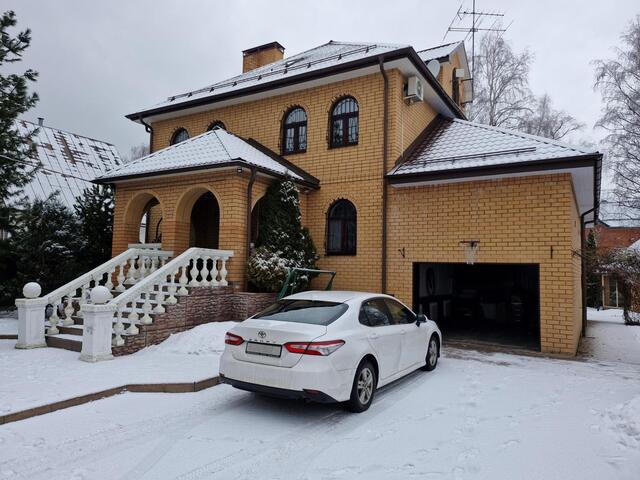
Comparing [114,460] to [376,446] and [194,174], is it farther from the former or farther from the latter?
[194,174]

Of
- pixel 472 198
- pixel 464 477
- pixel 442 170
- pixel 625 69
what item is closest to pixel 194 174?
pixel 442 170

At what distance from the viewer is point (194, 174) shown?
35.2 feet

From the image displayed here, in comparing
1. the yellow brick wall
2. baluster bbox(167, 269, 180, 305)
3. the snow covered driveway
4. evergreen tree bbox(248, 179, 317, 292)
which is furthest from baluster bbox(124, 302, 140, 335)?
the yellow brick wall

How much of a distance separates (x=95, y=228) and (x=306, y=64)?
815 centimetres

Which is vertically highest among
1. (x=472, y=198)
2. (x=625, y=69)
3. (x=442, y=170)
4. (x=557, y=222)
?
(x=625, y=69)

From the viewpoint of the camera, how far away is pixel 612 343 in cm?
1096

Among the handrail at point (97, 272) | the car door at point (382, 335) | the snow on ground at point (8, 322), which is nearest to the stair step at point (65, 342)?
the handrail at point (97, 272)

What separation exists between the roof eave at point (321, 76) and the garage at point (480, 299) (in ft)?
16.8

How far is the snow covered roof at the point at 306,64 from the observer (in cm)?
1177

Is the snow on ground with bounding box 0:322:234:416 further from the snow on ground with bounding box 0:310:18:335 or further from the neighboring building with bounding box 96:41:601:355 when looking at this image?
the neighboring building with bounding box 96:41:601:355

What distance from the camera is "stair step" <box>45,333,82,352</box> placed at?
8094mm

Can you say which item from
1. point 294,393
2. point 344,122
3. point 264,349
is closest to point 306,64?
point 344,122

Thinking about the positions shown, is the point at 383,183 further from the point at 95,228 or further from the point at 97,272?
the point at 95,228

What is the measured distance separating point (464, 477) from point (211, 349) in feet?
18.0
